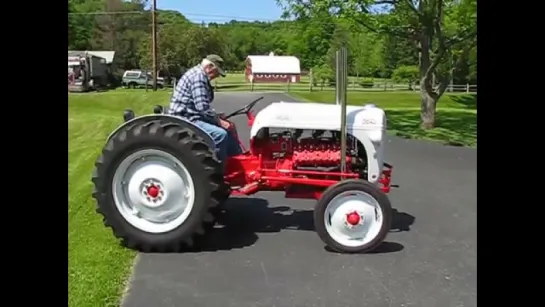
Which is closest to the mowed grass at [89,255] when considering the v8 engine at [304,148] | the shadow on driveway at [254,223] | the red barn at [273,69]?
the shadow on driveway at [254,223]

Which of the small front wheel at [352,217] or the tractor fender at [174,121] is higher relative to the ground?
the tractor fender at [174,121]

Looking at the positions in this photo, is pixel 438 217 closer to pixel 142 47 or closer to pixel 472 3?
pixel 472 3

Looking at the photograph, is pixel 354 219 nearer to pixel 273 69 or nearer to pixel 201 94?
pixel 201 94

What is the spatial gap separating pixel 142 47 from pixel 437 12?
51049 mm

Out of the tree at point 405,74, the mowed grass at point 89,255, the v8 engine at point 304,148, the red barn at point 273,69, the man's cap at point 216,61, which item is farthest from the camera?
the red barn at point 273,69

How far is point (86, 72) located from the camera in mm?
48969

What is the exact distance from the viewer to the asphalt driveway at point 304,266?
505cm

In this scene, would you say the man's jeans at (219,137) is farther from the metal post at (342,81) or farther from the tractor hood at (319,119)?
the metal post at (342,81)

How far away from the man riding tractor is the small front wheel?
113cm

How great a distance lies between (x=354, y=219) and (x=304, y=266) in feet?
2.27

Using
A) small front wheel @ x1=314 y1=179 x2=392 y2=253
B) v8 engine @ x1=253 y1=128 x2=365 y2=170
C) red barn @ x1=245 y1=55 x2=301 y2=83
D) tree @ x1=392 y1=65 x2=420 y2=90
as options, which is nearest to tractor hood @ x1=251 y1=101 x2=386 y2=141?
v8 engine @ x1=253 y1=128 x2=365 y2=170

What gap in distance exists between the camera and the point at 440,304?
496cm

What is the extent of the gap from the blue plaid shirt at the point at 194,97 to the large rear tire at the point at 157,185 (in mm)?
329
